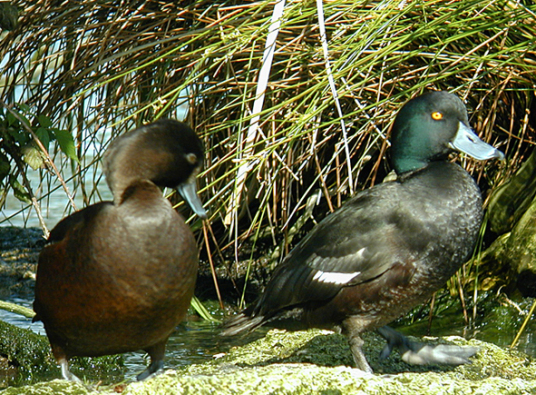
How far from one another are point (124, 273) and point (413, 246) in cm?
140

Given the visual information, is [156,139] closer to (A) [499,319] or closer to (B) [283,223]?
(B) [283,223]

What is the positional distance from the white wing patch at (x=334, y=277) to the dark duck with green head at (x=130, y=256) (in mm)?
924

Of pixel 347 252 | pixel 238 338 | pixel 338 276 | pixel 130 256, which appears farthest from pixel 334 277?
pixel 238 338

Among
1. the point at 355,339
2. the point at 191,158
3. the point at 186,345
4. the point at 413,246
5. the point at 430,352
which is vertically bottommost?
the point at 186,345

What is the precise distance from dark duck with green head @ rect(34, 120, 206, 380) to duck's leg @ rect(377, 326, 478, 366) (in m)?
1.28

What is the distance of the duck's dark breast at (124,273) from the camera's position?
308 cm

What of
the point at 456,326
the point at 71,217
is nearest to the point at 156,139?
the point at 71,217

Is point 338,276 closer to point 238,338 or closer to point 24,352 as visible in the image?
point 238,338

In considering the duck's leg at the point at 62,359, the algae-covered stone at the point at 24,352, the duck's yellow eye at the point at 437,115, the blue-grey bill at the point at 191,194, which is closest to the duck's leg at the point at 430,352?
the duck's yellow eye at the point at 437,115

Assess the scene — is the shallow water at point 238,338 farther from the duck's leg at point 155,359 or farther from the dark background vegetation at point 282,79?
the duck's leg at point 155,359

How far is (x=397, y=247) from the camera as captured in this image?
3814 mm

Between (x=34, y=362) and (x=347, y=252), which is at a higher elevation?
(x=347, y=252)

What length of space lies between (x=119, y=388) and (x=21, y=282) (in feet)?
11.8

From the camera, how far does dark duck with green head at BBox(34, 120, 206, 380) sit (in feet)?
10.1
